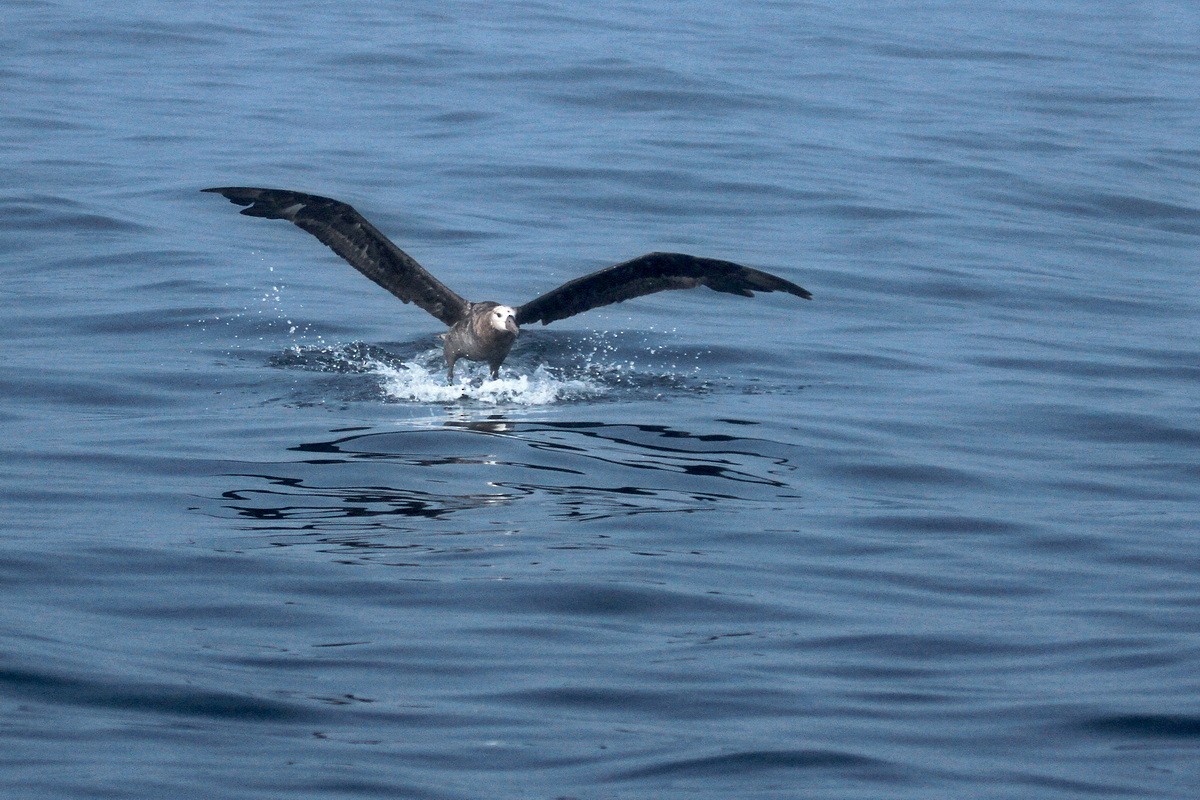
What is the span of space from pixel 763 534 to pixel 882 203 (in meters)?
11.8

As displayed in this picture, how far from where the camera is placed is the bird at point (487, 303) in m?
13.2

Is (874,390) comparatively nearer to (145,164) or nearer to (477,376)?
(477,376)

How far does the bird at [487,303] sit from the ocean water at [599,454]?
0.50 metres

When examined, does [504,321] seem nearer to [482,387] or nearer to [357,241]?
[482,387]

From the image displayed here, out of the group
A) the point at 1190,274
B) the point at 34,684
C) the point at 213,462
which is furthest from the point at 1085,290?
the point at 34,684

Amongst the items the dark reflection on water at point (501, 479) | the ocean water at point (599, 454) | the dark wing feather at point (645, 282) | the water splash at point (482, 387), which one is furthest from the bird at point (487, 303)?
the dark reflection on water at point (501, 479)

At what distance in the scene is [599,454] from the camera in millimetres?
11812

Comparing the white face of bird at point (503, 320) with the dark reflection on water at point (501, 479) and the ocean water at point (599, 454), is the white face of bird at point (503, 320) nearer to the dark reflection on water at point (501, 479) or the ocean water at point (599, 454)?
the ocean water at point (599, 454)

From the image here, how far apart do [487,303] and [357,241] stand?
1148 millimetres

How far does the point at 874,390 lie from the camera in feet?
45.2

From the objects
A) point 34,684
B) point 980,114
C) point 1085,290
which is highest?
point 980,114

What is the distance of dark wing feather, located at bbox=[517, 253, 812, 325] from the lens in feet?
43.1

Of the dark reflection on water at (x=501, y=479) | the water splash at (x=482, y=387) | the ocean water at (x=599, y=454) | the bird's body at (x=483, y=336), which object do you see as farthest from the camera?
the water splash at (x=482, y=387)

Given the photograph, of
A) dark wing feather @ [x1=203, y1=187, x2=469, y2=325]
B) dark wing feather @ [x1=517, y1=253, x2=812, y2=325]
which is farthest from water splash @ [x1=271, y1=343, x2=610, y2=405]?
dark wing feather @ [x1=517, y1=253, x2=812, y2=325]
